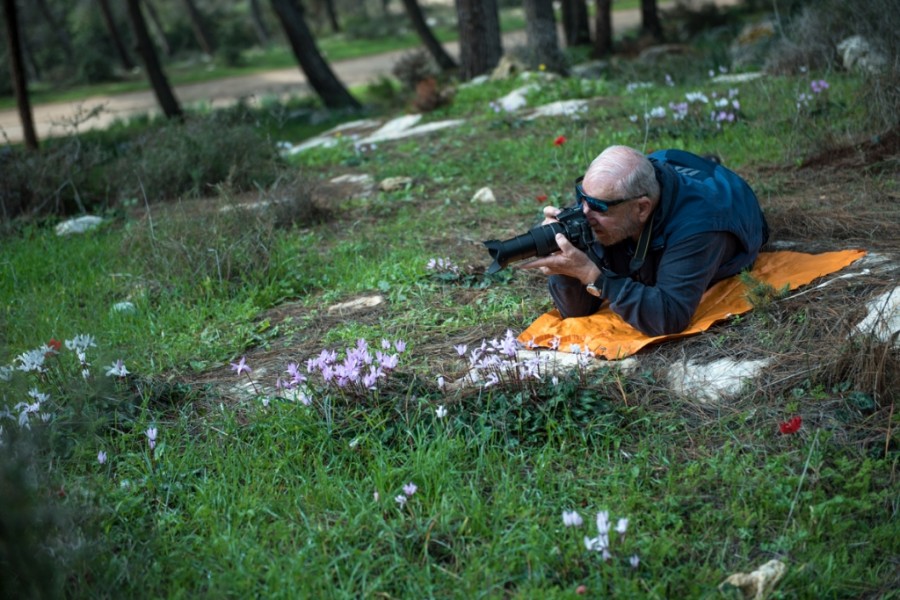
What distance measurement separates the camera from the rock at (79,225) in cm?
705

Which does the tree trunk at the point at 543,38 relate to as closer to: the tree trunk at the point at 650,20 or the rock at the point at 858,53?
the rock at the point at 858,53

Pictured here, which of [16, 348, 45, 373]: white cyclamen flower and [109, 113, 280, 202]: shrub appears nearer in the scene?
[16, 348, 45, 373]: white cyclamen flower

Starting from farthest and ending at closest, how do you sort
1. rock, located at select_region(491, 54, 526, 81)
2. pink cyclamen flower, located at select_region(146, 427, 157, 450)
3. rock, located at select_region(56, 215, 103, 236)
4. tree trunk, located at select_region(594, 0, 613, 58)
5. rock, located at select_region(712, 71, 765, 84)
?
tree trunk, located at select_region(594, 0, 613, 58)
rock, located at select_region(491, 54, 526, 81)
rock, located at select_region(712, 71, 765, 84)
rock, located at select_region(56, 215, 103, 236)
pink cyclamen flower, located at select_region(146, 427, 157, 450)

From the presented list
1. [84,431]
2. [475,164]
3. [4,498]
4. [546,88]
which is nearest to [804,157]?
[475,164]

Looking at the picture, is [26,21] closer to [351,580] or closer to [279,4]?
[279,4]

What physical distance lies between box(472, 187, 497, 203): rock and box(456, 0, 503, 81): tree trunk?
5.95 meters

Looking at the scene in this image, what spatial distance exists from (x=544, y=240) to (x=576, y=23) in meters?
15.6

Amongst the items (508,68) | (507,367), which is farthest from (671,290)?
(508,68)

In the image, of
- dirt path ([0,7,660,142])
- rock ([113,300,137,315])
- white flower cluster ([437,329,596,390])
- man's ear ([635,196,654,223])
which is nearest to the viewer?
white flower cluster ([437,329,596,390])

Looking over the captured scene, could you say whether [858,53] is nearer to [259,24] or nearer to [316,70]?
[316,70]

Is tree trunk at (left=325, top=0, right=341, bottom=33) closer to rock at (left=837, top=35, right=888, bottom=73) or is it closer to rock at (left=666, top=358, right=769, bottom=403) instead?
rock at (left=837, top=35, right=888, bottom=73)

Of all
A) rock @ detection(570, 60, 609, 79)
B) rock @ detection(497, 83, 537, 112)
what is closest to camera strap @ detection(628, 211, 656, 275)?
rock @ detection(497, 83, 537, 112)

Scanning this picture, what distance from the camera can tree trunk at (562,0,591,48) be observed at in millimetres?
18203

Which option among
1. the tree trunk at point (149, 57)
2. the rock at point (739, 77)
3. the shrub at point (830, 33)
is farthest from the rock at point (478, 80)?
the tree trunk at point (149, 57)
